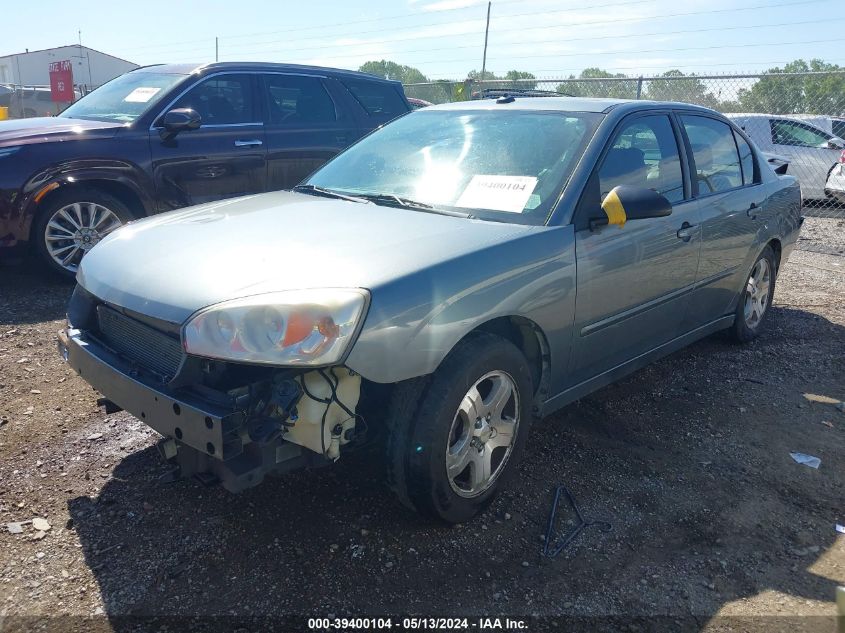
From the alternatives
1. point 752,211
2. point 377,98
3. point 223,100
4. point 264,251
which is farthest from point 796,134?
point 264,251

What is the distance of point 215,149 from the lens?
6.25 metres

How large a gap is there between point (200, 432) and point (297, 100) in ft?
17.2

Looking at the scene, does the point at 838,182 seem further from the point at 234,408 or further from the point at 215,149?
the point at 234,408

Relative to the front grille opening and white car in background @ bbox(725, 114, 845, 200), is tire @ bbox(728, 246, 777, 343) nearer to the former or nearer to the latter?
the front grille opening

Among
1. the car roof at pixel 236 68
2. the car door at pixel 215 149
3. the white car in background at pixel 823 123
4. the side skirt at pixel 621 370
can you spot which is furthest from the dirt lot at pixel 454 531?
A: the white car in background at pixel 823 123

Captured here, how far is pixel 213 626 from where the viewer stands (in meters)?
2.31

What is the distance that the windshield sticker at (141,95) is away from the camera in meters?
6.19

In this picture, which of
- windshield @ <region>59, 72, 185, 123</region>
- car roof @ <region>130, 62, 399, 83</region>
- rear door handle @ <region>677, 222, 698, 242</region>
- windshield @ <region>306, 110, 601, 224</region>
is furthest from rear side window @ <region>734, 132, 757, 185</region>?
windshield @ <region>59, 72, 185, 123</region>

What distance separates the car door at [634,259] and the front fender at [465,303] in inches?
5.7

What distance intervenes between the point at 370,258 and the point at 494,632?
1354 millimetres

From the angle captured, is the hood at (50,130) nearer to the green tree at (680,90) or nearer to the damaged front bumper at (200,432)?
the damaged front bumper at (200,432)

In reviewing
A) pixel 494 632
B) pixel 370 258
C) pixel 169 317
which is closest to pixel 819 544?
pixel 494 632

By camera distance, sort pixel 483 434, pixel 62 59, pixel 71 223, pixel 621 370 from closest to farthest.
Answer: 1. pixel 483 434
2. pixel 621 370
3. pixel 71 223
4. pixel 62 59

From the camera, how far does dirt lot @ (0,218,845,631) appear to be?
2.46 m
